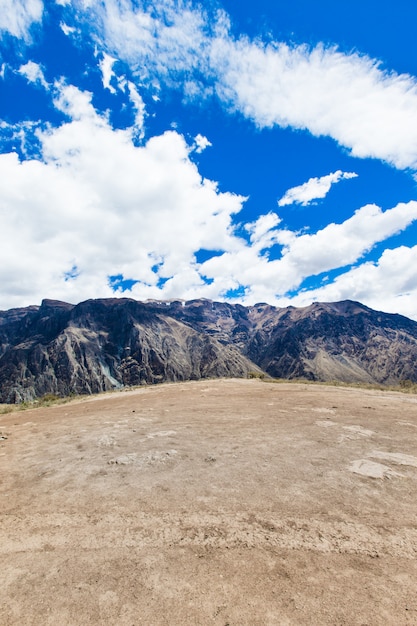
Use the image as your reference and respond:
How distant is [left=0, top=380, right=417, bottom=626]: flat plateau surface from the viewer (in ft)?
14.3

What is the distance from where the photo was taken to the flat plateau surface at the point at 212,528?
172 inches

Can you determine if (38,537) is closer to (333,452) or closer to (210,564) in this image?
(210,564)

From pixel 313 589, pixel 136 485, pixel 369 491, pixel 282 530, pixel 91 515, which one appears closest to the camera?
pixel 313 589

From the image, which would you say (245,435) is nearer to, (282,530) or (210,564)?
(282,530)

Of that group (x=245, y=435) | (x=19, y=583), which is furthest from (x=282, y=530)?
(x=245, y=435)

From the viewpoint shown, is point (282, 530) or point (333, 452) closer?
point (282, 530)

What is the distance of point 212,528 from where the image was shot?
19.7ft

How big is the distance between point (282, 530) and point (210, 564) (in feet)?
4.91

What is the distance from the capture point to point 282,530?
19.3ft

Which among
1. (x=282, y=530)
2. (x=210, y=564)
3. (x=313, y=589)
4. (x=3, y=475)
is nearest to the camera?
(x=313, y=589)

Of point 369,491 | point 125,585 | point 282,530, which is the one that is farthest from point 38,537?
point 369,491

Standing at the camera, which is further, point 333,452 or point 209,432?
point 209,432

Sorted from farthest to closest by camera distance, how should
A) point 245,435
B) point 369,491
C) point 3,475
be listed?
point 245,435 < point 3,475 < point 369,491

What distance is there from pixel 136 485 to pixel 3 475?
3.83m
